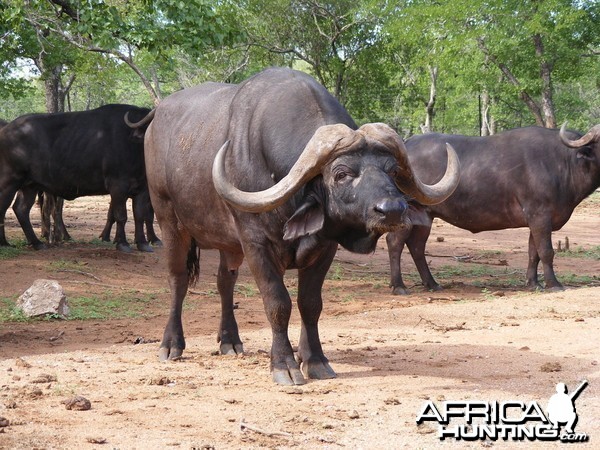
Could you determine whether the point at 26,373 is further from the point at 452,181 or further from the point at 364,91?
the point at 364,91

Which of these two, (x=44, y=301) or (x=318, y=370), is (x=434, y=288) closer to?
(x=44, y=301)

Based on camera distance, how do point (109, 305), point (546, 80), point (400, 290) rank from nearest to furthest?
point (109, 305) → point (400, 290) → point (546, 80)

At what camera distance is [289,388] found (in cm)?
637

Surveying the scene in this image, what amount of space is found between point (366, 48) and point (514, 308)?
23.9 metres

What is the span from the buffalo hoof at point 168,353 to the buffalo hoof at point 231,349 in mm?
360

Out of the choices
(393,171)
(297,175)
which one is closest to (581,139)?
(393,171)

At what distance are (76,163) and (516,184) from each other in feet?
25.0

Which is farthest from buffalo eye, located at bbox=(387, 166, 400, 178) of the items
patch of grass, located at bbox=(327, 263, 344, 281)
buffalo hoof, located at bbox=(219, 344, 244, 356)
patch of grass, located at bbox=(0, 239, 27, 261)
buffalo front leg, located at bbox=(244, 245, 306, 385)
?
patch of grass, located at bbox=(0, 239, 27, 261)

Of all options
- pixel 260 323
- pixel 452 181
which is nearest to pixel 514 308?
pixel 260 323

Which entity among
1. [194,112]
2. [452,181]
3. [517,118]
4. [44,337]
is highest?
[517,118]

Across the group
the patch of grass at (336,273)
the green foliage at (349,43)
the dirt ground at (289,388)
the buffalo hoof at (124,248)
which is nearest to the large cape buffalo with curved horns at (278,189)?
the dirt ground at (289,388)

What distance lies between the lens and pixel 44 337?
29.4ft

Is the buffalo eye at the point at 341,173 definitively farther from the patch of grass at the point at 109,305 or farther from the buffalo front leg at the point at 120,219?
the buffalo front leg at the point at 120,219

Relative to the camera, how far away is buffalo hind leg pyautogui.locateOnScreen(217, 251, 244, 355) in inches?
307
